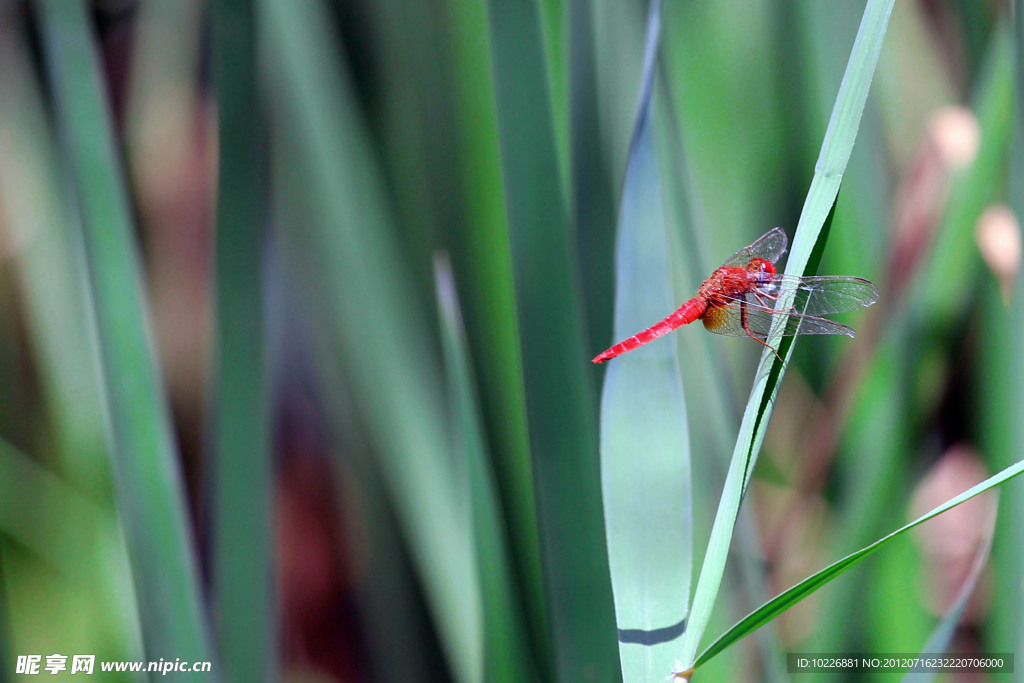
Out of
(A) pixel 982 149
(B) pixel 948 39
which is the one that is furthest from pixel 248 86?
(B) pixel 948 39

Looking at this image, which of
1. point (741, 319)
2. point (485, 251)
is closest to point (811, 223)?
point (741, 319)

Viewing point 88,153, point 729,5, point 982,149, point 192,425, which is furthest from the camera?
point 192,425

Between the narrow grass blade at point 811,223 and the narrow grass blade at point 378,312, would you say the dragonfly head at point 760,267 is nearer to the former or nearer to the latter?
the narrow grass blade at point 811,223

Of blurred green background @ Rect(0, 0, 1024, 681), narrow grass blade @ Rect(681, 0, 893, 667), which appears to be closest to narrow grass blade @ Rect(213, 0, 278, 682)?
blurred green background @ Rect(0, 0, 1024, 681)

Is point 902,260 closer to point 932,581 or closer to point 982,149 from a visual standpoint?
A: point 982,149

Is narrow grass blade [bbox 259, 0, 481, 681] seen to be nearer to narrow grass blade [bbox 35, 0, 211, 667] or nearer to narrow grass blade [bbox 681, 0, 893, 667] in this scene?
narrow grass blade [bbox 35, 0, 211, 667]
